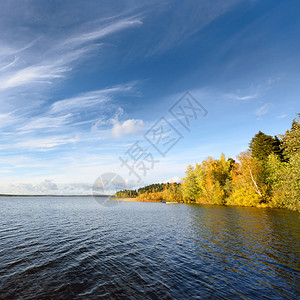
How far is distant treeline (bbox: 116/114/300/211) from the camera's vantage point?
31398 mm

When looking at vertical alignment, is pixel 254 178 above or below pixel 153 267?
above

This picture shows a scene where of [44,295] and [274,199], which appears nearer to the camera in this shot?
[44,295]

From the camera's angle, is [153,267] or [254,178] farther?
[254,178]

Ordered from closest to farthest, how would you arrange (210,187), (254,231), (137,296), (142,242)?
(137,296) < (142,242) < (254,231) < (210,187)

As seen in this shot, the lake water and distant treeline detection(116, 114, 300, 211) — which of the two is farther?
distant treeline detection(116, 114, 300, 211)

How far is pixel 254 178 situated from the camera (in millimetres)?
59438

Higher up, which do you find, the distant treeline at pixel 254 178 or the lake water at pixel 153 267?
the distant treeline at pixel 254 178

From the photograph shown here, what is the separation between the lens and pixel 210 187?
79.3 m

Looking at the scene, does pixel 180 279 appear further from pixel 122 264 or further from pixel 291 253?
pixel 291 253

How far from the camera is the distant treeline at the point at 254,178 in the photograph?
103ft

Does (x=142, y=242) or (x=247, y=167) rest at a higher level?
(x=247, y=167)

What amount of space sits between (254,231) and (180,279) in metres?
18.2

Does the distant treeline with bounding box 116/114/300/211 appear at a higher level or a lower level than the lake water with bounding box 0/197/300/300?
higher

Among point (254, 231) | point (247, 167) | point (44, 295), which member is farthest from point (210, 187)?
point (44, 295)
